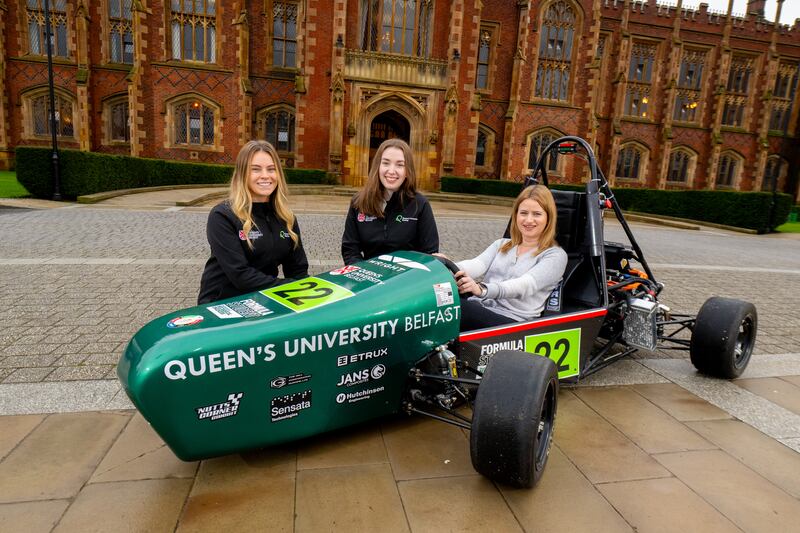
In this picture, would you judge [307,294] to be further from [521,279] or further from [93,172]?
[93,172]

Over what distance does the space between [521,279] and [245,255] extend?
6.18 ft

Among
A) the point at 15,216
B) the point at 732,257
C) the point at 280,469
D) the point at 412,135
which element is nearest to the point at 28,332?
the point at 280,469

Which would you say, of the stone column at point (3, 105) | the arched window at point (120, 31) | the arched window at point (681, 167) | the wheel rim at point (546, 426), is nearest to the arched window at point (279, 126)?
the arched window at point (120, 31)

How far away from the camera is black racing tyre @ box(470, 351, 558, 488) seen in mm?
2209

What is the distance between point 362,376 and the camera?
2.60m

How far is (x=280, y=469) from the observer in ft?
8.19

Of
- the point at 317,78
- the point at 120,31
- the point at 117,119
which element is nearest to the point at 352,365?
the point at 317,78

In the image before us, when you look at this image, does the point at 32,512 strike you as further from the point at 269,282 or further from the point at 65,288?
the point at 65,288

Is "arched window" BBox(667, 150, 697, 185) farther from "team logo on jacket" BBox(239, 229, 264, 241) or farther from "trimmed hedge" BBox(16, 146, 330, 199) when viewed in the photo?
"team logo on jacket" BBox(239, 229, 264, 241)

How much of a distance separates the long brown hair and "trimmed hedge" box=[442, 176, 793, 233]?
17.7 m

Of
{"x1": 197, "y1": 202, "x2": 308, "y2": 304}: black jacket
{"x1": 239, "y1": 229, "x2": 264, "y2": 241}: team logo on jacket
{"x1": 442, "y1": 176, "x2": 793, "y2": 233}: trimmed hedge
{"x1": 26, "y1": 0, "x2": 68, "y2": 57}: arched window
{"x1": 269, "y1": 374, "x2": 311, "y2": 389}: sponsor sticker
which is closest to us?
{"x1": 269, "y1": 374, "x2": 311, "y2": 389}: sponsor sticker

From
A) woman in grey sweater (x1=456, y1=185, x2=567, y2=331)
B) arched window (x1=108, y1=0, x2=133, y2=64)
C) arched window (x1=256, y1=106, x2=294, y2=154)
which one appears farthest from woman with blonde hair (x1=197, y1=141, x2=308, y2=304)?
arched window (x1=108, y1=0, x2=133, y2=64)

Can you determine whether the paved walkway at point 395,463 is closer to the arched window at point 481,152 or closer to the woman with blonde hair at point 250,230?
the woman with blonde hair at point 250,230

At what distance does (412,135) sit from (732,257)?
51.3 feet
